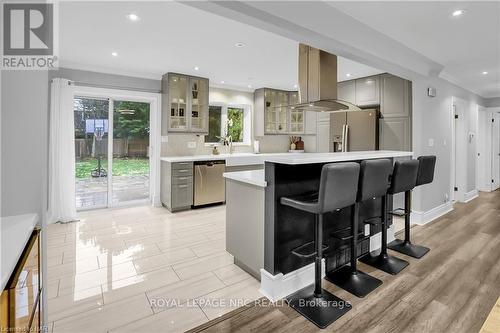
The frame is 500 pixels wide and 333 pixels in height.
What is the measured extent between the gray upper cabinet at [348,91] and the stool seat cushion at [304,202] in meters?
3.41

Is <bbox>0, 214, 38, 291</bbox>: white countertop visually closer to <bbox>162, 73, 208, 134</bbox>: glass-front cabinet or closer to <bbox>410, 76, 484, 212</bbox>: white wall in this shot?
<bbox>162, 73, 208, 134</bbox>: glass-front cabinet

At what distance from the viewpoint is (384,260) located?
2852mm

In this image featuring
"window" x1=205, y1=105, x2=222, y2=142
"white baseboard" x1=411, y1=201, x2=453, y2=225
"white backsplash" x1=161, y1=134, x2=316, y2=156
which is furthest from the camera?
"window" x1=205, y1=105, x2=222, y2=142

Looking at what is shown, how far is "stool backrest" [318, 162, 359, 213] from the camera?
6.41 feet

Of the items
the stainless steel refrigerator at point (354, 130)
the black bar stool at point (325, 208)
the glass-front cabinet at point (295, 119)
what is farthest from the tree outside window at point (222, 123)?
the black bar stool at point (325, 208)

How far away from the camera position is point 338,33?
2518 mm

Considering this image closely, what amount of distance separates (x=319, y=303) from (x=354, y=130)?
3.63 m

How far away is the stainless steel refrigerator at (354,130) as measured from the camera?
15.5ft

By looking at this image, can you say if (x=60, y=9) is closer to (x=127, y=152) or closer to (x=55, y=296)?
(x=55, y=296)

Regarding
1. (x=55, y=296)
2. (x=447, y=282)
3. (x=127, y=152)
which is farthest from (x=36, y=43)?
(x=127, y=152)

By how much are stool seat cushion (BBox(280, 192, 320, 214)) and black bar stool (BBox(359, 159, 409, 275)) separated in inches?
22.1

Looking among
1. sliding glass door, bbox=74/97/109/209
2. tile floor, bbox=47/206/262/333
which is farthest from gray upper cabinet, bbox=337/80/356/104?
sliding glass door, bbox=74/97/109/209

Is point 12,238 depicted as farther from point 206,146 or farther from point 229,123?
point 229,123

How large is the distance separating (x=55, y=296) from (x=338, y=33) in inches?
131
